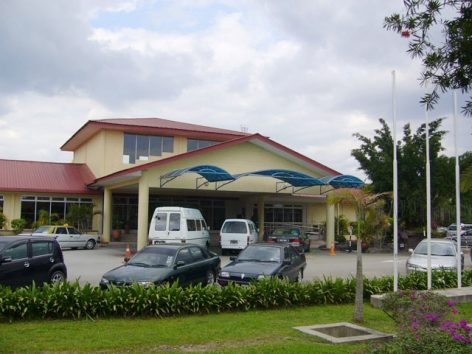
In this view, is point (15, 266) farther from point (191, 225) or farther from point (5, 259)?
point (191, 225)

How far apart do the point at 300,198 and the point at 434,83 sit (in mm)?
37477

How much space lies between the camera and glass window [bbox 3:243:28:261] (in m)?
12.9

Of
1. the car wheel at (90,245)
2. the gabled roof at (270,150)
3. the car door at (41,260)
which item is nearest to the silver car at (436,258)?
the car door at (41,260)

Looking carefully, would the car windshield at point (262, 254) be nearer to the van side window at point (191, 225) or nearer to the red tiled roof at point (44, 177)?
the van side window at point (191, 225)

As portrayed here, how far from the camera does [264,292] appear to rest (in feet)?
38.9

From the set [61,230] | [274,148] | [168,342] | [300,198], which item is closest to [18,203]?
[61,230]

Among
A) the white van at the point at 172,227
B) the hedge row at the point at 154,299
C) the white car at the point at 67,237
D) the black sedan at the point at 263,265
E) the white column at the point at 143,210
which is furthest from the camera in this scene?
the white car at the point at 67,237

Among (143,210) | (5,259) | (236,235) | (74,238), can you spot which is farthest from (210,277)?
(74,238)

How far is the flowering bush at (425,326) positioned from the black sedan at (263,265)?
4878 millimetres

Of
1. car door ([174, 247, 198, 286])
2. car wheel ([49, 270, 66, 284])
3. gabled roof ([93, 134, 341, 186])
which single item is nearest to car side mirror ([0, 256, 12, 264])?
car wheel ([49, 270, 66, 284])

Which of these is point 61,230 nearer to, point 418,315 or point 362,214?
point 362,214

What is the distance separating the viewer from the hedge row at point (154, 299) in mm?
10125

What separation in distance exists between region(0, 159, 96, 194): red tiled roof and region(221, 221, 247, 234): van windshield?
40.1 feet

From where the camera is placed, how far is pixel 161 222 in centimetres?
2436
